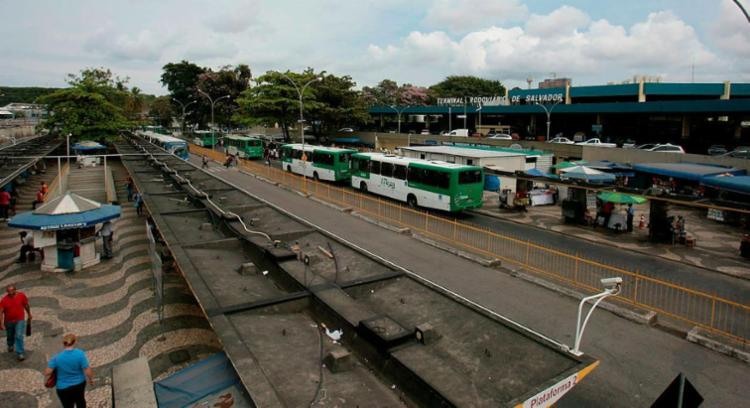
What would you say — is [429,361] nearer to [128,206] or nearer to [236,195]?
[236,195]

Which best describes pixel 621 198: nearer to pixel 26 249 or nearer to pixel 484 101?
pixel 26 249

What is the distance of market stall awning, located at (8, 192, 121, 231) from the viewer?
1559cm

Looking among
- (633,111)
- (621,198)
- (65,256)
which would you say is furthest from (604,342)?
(633,111)

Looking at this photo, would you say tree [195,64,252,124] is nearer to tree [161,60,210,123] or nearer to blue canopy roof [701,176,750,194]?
tree [161,60,210,123]

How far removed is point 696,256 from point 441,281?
37.5 ft

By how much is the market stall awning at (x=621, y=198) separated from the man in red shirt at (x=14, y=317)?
20601mm

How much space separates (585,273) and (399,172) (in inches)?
580

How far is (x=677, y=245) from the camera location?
20531 millimetres

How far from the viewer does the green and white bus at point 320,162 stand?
3675 cm

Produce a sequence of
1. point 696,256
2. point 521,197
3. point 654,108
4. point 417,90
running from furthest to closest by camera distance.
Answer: point 417,90 → point 654,108 → point 521,197 → point 696,256

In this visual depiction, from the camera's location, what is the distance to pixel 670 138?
180ft

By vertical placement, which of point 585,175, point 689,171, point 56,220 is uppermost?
point 689,171

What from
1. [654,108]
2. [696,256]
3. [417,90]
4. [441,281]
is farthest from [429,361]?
[417,90]

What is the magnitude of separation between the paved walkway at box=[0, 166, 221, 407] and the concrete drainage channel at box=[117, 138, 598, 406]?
6.72 feet
